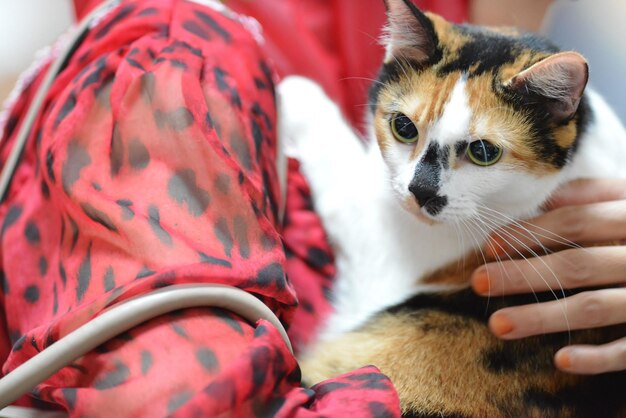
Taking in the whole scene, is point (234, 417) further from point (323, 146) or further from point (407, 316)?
point (323, 146)

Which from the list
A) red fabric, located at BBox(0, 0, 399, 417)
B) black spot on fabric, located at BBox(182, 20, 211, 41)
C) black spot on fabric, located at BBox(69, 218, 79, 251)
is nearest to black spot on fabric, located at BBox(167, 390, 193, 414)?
red fabric, located at BBox(0, 0, 399, 417)

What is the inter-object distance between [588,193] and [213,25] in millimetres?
591

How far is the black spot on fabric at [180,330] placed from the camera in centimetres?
54

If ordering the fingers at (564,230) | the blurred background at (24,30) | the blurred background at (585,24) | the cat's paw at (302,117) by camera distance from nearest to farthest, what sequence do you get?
the fingers at (564,230)
the cat's paw at (302,117)
the blurred background at (585,24)
the blurred background at (24,30)

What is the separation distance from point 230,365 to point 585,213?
58 cm

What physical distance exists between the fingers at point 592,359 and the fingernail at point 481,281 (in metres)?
0.13

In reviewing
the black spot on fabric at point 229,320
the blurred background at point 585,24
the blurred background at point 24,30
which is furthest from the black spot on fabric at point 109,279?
the blurred background at point 24,30

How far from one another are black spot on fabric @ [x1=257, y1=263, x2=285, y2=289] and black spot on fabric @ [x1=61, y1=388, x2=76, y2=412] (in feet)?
0.66

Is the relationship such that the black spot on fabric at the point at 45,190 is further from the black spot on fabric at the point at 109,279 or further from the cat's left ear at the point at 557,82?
the cat's left ear at the point at 557,82

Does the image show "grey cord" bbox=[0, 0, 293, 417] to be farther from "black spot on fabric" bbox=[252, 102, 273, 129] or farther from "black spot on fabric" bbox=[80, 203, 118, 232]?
"black spot on fabric" bbox=[252, 102, 273, 129]

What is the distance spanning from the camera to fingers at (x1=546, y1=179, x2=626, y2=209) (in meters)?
0.86

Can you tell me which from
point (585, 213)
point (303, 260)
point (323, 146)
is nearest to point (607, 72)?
point (585, 213)

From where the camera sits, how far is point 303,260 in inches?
35.2

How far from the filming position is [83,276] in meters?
0.60
